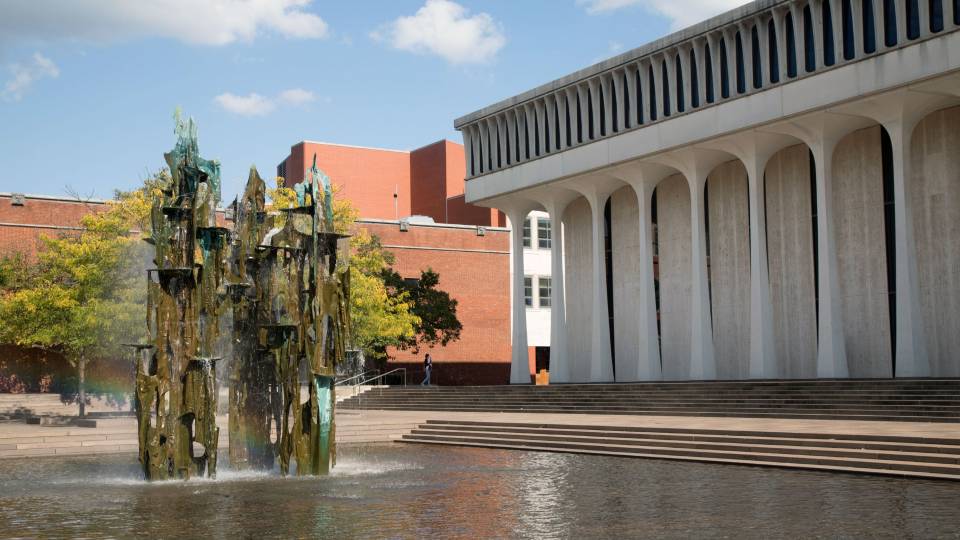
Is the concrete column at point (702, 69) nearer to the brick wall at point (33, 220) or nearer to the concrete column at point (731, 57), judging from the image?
the concrete column at point (731, 57)

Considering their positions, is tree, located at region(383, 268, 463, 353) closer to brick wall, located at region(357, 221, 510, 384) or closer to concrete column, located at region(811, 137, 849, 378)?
brick wall, located at region(357, 221, 510, 384)

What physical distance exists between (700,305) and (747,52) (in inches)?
361

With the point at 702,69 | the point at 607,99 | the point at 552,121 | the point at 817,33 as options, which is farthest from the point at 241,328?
the point at 552,121

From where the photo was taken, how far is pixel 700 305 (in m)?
38.8

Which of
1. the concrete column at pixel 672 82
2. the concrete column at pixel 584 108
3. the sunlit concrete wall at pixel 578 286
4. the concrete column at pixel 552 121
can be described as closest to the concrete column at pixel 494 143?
the concrete column at pixel 552 121

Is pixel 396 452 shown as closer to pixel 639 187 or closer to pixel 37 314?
pixel 37 314

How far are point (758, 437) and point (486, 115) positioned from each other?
100 ft

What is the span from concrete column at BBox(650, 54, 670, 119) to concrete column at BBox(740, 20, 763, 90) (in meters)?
4.00

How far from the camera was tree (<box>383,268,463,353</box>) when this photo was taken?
2082 inches

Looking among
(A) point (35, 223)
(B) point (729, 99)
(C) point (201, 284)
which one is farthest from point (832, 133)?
(A) point (35, 223)

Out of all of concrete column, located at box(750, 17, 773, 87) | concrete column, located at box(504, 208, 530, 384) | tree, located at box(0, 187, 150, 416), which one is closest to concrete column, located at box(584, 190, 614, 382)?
concrete column, located at box(504, 208, 530, 384)

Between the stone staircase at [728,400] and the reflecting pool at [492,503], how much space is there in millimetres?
8177

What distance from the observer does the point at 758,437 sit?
822 inches

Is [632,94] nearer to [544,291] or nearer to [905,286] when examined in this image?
[905,286]
